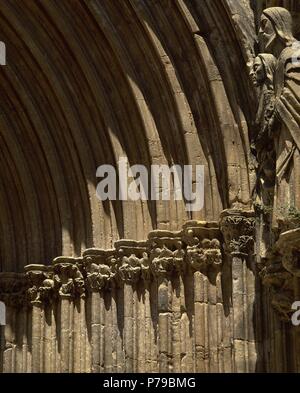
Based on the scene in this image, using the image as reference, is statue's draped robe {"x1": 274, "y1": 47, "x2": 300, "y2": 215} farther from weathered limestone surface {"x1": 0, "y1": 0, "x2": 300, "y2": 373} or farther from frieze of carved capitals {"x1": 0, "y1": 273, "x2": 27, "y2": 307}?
frieze of carved capitals {"x1": 0, "y1": 273, "x2": 27, "y2": 307}

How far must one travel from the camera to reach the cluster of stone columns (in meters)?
15.3

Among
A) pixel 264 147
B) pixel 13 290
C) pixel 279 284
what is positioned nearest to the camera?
pixel 279 284

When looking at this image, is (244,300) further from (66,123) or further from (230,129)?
(66,123)

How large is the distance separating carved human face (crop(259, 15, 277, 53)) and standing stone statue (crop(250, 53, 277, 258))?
13 cm

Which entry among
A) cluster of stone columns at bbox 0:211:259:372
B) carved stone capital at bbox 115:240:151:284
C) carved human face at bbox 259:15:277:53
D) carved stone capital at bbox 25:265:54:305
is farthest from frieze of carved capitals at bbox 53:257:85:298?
carved human face at bbox 259:15:277:53

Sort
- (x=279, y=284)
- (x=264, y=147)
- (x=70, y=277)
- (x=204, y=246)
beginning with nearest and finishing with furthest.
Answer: (x=279, y=284)
(x=264, y=147)
(x=204, y=246)
(x=70, y=277)

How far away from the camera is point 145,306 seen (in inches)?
647

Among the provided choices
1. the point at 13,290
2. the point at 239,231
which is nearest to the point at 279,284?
the point at 239,231

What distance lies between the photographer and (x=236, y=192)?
15469 millimetres

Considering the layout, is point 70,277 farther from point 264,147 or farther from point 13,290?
point 264,147

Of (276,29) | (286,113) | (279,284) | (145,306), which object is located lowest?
(279,284)

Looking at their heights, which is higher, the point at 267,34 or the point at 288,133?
the point at 267,34

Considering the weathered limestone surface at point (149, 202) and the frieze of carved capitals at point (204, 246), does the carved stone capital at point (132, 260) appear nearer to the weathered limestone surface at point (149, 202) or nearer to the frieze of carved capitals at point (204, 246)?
the weathered limestone surface at point (149, 202)

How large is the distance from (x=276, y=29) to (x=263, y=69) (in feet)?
1.47
